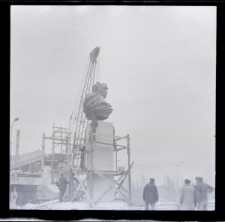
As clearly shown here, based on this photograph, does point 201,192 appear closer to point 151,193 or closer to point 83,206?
point 151,193

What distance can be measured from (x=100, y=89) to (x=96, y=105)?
0.39 metres

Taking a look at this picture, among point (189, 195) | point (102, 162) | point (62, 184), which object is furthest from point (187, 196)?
point (62, 184)

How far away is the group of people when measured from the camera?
225 inches

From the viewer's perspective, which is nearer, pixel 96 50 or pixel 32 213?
pixel 32 213

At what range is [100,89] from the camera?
636cm

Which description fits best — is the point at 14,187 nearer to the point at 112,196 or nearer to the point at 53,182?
the point at 53,182

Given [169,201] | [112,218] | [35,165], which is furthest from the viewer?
[35,165]

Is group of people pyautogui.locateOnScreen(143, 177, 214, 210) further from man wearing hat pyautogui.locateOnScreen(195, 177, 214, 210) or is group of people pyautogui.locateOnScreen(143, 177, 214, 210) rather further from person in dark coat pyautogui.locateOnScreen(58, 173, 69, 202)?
person in dark coat pyautogui.locateOnScreen(58, 173, 69, 202)

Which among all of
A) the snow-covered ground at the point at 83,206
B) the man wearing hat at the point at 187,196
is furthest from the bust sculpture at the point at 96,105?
the man wearing hat at the point at 187,196

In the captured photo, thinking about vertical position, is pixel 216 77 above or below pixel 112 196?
above

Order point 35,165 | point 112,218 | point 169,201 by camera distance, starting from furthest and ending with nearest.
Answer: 1. point 35,165
2. point 169,201
3. point 112,218
